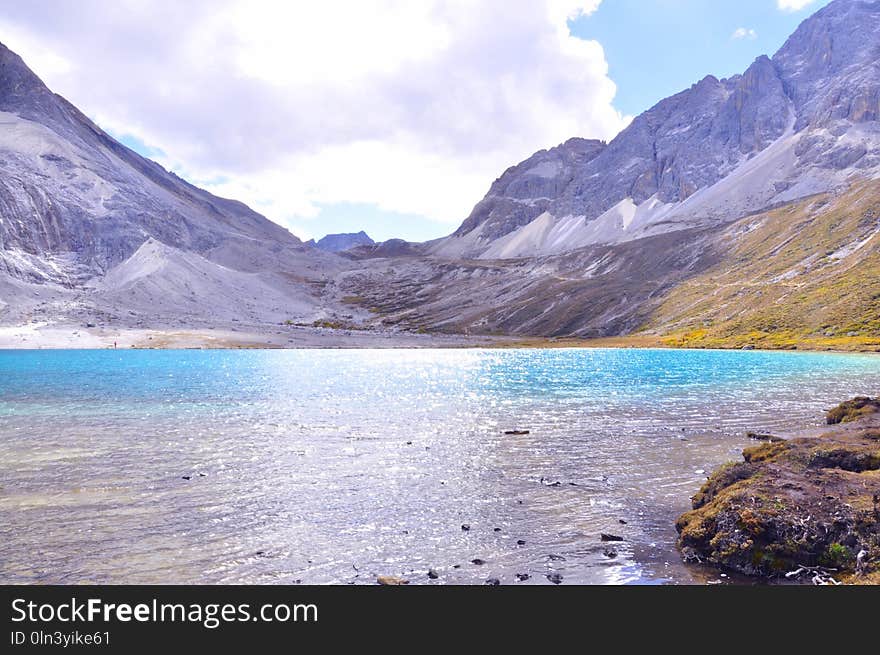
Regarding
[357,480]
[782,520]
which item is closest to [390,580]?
[357,480]

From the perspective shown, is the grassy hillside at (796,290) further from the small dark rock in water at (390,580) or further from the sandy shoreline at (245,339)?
the small dark rock in water at (390,580)

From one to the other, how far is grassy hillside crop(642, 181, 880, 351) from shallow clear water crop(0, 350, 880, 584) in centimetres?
7967

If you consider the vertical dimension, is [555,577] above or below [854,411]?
below

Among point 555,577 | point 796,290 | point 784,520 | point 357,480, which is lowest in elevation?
point 555,577

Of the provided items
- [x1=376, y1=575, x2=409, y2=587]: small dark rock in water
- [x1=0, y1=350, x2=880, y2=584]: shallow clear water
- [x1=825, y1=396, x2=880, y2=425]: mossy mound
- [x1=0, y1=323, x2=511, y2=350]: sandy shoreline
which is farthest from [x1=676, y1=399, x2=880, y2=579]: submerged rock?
[x1=0, y1=323, x2=511, y2=350]: sandy shoreline

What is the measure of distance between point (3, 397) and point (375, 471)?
148 ft

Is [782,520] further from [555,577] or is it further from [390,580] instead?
[390,580]

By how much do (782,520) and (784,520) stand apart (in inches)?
2.5

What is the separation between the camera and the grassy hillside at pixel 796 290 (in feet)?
414

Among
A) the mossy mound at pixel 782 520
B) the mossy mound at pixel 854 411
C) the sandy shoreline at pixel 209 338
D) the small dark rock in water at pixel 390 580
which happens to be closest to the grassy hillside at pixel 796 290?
the sandy shoreline at pixel 209 338

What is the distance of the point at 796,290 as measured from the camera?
150 meters

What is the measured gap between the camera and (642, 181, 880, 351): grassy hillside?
12619 centimetres
